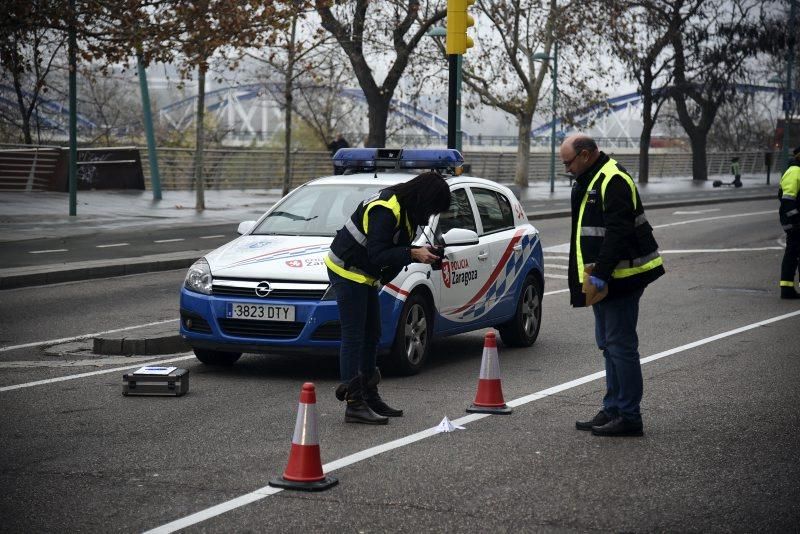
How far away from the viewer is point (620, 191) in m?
7.27

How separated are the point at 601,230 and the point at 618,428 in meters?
1.13

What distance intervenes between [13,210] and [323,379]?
21.1 metres

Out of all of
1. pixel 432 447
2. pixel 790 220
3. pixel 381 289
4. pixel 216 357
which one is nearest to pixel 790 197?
pixel 790 220

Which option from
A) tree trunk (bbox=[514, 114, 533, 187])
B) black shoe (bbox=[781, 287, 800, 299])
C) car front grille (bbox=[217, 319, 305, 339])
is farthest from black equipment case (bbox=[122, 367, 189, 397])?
tree trunk (bbox=[514, 114, 533, 187])

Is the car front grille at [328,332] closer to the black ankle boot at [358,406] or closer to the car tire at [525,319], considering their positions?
the black ankle boot at [358,406]

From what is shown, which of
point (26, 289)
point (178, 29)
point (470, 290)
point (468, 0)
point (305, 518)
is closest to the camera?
point (305, 518)

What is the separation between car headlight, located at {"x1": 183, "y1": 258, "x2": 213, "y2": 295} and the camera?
939cm

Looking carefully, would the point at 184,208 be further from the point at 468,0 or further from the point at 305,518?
the point at 305,518

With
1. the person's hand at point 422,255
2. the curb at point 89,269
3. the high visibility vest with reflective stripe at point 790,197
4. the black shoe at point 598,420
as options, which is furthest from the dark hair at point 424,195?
the curb at point 89,269

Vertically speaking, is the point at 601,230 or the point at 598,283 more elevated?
the point at 601,230

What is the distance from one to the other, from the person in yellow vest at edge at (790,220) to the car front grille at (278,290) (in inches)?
308

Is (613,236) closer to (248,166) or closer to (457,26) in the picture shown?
(457,26)

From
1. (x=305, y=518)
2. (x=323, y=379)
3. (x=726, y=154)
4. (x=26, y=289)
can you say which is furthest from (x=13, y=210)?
(x=726, y=154)

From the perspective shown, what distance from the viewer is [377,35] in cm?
3709
